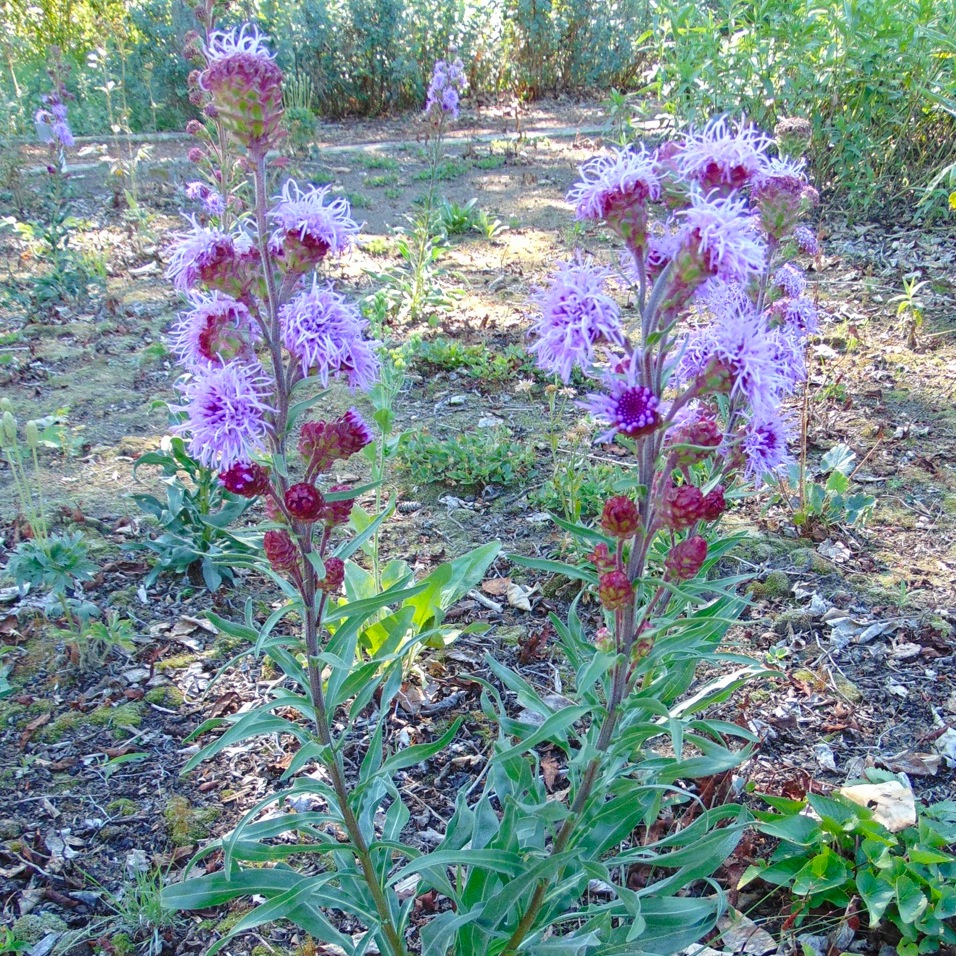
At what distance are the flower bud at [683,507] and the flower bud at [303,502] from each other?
0.59 m

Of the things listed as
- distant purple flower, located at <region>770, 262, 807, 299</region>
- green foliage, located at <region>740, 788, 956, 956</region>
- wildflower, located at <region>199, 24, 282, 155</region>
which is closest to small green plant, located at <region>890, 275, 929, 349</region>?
distant purple flower, located at <region>770, 262, 807, 299</region>

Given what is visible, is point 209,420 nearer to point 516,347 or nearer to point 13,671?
point 13,671

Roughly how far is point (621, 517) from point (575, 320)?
12.7 inches

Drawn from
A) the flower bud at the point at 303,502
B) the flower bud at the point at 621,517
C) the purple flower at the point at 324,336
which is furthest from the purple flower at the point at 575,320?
the flower bud at the point at 303,502

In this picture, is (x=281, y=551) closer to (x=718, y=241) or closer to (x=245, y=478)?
(x=245, y=478)

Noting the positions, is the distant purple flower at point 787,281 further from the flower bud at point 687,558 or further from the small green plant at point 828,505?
the small green plant at point 828,505

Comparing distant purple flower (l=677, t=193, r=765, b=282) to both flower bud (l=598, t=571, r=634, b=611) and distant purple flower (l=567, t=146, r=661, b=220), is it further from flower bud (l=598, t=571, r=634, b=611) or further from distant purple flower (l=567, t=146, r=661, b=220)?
flower bud (l=598, t=571, r=634, b=611)

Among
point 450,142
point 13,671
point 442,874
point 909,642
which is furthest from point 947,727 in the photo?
point 450,142

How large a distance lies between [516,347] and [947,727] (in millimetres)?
3010

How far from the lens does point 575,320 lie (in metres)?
1.34

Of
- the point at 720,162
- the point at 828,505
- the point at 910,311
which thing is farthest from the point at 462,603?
the point at 910,311

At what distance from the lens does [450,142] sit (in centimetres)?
1003

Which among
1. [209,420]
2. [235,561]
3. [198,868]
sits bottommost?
[198,868]

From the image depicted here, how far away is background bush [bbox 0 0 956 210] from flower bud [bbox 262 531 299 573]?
14.9ft
